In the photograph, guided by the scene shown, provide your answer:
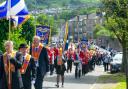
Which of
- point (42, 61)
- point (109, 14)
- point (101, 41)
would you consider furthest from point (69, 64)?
point (101, 41)

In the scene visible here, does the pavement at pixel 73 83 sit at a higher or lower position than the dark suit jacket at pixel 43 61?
lower

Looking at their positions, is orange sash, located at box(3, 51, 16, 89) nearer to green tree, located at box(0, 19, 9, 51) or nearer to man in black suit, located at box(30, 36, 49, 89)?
man in black suit, located at box(30, 36, 49, 89)

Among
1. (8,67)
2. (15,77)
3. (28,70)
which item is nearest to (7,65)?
(8,67)

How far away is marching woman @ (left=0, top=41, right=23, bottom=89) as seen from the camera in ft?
42.6

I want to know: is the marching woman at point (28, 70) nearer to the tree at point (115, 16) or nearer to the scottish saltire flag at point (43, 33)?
the scottish saltire flag at point (43, 33)

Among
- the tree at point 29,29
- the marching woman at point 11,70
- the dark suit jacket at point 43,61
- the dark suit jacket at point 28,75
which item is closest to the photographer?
the marching woman at point 11,70

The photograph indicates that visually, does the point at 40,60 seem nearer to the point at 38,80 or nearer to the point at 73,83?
the point at 38,80

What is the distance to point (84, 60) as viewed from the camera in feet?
109

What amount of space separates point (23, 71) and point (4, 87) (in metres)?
1.71

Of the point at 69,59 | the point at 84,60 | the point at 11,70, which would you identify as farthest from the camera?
the point at 69,59

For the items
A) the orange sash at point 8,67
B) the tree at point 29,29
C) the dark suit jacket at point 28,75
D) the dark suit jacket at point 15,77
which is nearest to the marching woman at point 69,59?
the tree at point 29,29

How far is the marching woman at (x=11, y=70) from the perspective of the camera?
13.0m

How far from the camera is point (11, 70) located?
43.4ft

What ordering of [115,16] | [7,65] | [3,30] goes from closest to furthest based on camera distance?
1. [7,65]
2. [3,30]
3. [115,16]
